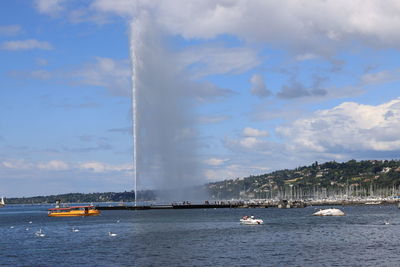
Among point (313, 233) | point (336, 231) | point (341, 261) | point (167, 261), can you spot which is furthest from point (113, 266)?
point (336, 231)

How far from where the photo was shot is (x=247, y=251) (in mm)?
71812

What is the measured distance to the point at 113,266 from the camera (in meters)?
60.7

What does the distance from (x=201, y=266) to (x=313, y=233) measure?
43.9 metres

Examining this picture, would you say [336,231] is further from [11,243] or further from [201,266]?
[11,243]

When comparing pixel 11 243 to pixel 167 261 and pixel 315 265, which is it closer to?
pixel 167 261

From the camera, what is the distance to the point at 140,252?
7312cm

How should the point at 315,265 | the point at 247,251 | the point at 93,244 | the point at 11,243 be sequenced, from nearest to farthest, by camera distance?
the point at 315,265 → the point at 247,251 → the point at 93,244 → the point at 11,243

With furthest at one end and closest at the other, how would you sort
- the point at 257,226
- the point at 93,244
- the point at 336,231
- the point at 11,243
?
the point at 257,226 < the point at 336,231 < the point at 11,243 < the point at 93,244

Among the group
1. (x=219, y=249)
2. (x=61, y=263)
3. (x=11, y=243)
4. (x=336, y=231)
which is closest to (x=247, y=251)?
(x=219, y=249)

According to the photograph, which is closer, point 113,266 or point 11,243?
point 113,266

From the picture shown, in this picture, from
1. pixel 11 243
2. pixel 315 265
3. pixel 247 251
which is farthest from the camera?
pixel 11 243

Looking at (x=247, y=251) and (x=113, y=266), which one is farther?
(x=247, y=251)

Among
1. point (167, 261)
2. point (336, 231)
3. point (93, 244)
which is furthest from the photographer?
point (336, 231)

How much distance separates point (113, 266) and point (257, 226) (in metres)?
62.0
